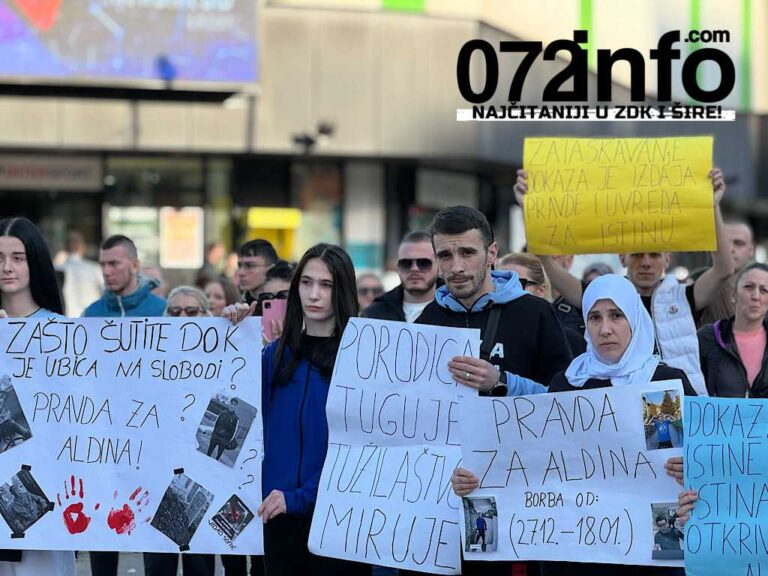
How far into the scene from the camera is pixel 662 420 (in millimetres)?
4867

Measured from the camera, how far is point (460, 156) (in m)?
22.0

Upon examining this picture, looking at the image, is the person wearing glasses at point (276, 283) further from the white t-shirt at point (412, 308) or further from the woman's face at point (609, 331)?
the woman's face at point (609, 331)

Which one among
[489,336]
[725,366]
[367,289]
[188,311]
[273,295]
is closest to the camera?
A: [489,336]

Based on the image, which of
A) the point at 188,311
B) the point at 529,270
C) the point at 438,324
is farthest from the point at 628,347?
the point at 188,311

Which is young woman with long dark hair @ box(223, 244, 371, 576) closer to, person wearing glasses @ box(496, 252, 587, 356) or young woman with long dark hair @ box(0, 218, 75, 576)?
young woman with long dark hair @ box(0, 218, 75, 576)

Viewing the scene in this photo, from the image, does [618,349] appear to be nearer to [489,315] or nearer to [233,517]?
[489,315]

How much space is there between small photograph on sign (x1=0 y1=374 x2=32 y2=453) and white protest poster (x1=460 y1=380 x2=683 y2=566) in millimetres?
1785

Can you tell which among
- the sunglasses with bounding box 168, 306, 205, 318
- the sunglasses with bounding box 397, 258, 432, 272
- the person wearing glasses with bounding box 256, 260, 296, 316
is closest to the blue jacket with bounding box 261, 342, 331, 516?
the person wearing glasses with bounding box 256, 260, 296, 316

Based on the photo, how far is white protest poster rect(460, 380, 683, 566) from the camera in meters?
4.88

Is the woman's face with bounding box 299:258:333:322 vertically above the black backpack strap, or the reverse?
the woman's face with bounding box 299:258:333:322

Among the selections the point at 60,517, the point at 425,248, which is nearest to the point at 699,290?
the point at 425,248

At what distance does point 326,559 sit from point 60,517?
109cm

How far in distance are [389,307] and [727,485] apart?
3011 millimetres

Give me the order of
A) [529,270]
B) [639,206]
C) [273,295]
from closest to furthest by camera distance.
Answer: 1. [639,206]
2. [529,270]
3. [273,295]
